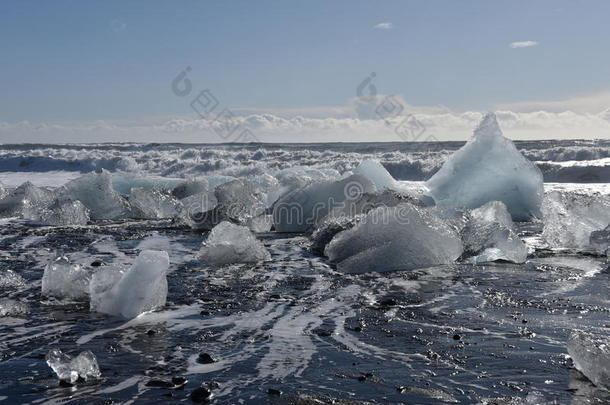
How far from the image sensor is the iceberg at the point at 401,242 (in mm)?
5035

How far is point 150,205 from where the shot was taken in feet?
29.6

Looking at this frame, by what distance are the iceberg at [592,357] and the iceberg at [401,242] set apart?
7.67ft

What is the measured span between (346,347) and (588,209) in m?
4.16

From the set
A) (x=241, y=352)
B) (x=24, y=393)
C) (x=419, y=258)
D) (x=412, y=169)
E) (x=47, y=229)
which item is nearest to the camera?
(x=24, y=393)

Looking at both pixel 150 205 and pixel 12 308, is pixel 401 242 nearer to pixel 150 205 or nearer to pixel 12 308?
pixel 12 308

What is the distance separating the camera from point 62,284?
414 cm

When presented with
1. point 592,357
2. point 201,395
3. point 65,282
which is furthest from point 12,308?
point 592,357

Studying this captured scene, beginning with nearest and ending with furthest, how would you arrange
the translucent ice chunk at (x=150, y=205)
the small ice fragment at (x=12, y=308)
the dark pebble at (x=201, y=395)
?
the dark pebble at (x=201, y=395) → the small ice fragment at (x=12, y=308) → the translucent ice chunk at (x=150, y=205)

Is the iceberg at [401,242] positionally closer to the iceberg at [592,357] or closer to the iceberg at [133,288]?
the iceberg at [133,288]

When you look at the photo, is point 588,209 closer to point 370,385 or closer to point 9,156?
point 370,385

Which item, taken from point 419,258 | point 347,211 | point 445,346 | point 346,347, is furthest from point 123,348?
point 347,211

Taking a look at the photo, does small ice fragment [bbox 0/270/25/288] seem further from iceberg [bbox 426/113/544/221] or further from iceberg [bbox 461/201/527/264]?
iceberg [bbox 426/113/544/221]

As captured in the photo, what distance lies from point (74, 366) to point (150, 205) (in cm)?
650

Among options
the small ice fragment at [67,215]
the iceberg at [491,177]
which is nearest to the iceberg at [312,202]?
the iceberg at [491,177]
